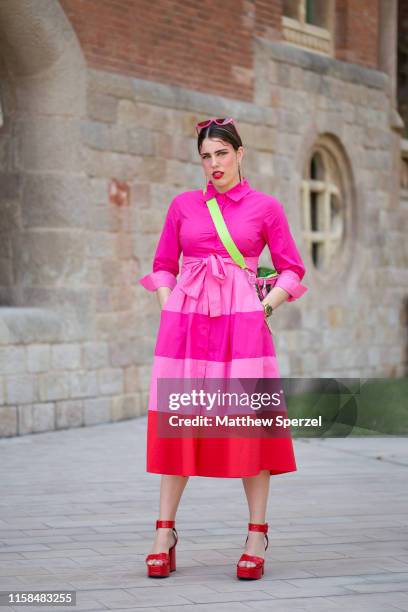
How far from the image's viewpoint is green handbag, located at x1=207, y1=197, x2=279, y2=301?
5.02 m

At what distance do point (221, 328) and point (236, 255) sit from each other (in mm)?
290

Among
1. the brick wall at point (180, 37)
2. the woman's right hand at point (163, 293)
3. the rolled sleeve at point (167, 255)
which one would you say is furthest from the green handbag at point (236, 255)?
the brick wall at point (180, 37)

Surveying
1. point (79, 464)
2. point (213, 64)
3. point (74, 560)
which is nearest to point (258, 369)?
point (74, 560)

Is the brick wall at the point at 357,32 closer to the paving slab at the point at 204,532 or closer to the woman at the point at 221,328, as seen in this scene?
the paving slab at the point at 204,532

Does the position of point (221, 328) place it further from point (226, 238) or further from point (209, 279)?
point (226, 238)

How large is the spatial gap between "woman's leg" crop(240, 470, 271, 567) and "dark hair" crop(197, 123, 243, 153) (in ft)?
4.25

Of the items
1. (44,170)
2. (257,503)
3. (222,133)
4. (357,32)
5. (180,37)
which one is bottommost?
(257,503)

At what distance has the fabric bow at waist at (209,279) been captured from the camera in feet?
16.4

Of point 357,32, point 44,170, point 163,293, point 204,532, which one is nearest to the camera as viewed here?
point 163,293

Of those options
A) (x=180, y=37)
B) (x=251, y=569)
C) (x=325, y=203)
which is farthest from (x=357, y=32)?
(x=251, y=569)

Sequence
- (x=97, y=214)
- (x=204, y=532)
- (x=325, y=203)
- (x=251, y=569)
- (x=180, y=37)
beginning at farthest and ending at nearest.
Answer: (x=325, y=203)
(x=180, y=37)
(x=97, y=214)
(x=204, y=532)
(x=251, y=569)

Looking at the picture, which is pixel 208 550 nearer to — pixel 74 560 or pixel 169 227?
pixel 74 560

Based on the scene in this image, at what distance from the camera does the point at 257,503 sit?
5.03 meters

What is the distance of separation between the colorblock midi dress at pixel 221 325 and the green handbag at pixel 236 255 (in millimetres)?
23
